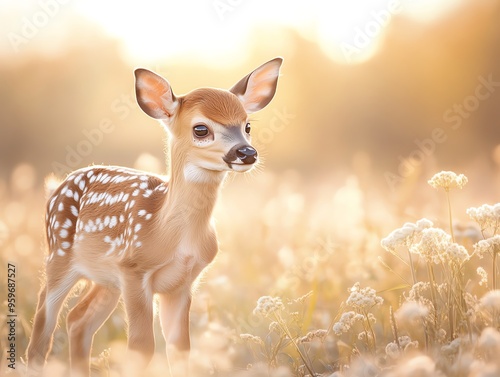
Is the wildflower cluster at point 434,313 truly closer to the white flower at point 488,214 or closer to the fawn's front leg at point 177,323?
the white flower at point 488,214

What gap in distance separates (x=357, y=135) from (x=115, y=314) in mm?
6190

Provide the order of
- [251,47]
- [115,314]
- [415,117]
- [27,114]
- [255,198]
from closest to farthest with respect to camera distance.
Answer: [115,314] → [255,198] → [251,47] → [415,117] → [27,114]

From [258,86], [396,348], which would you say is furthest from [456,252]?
[258,86]

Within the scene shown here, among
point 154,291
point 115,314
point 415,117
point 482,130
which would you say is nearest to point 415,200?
point 115,314

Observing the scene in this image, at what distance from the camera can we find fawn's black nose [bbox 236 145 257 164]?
12.2 ft

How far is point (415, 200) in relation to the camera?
632 cm

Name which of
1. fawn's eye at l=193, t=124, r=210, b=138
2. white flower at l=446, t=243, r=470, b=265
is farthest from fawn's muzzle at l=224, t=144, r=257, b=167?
white flower at l=446, t=243, r=470, b=265

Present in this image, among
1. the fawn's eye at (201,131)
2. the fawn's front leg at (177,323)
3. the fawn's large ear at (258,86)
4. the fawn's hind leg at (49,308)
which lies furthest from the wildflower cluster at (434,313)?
the fawn's hind leg at (49,308)

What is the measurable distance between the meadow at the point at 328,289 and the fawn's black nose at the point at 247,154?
1.79ft

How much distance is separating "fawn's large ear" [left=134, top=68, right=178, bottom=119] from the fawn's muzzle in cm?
53

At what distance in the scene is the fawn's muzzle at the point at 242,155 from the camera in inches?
146

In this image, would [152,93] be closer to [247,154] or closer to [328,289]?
[247,154]

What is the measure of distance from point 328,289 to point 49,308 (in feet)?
6.84

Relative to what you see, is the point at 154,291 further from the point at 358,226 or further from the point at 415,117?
the point at 415,117
